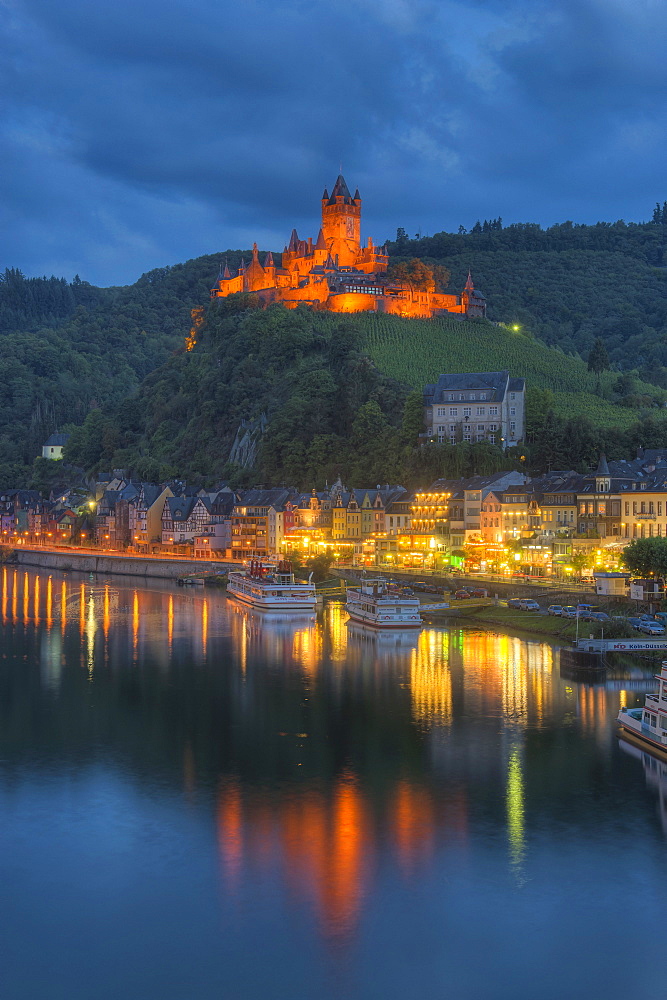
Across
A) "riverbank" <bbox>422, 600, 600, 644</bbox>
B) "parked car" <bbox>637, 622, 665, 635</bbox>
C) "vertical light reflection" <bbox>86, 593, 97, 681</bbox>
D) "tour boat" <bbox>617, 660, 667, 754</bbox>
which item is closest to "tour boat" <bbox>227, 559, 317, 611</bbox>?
"riverbank" <bbox>422, 600, 600, 644</bbox>

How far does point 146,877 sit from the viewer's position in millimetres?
21000

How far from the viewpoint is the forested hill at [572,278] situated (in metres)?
139

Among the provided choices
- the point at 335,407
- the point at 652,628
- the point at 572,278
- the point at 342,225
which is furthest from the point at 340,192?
the point at 652,628

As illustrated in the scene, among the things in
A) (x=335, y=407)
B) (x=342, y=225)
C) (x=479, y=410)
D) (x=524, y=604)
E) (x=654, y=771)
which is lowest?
(x=654, y=771)

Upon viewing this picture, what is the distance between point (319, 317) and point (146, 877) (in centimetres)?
8846

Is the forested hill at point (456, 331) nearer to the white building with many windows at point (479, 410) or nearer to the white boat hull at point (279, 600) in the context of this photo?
the white building with many windows at point (479, 410)

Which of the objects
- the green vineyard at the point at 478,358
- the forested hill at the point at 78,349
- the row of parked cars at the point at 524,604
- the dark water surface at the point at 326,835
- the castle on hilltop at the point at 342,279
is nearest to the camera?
the dark water surface at the point at 326,835

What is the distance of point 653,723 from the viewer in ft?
95.7

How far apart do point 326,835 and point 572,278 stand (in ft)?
483

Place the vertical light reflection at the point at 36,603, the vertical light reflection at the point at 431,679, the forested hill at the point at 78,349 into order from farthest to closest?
1. the forested hill at the point at 78,349
2. the vertical light reflection at the point at 36,603
3. the vertical light reflection at the point at 431,679

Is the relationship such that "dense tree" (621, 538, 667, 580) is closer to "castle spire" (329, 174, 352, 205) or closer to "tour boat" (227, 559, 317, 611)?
"tour boat" (227, 559, 317, 611)

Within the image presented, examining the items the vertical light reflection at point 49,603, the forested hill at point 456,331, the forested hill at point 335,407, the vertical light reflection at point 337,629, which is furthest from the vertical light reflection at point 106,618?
the forested hill at point 456,331

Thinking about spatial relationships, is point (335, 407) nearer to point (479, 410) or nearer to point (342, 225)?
point (479, 410)

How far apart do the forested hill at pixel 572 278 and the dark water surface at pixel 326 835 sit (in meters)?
95.6
